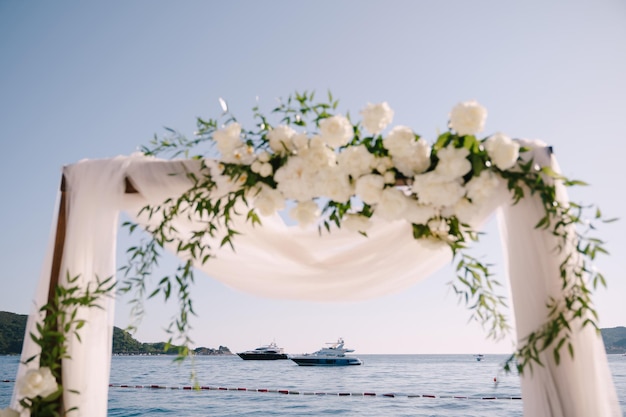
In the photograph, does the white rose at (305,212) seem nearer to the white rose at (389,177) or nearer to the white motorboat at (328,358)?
the white rose at (389,177)

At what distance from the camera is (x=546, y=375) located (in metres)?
1.95

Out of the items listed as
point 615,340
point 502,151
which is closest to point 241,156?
point 502,151

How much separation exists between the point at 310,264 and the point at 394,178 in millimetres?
640

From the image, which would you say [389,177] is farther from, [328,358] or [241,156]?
[328,358]

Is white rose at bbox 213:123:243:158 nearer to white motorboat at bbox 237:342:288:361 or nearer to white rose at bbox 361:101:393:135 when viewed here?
white rose at bbox 361:101:393:135

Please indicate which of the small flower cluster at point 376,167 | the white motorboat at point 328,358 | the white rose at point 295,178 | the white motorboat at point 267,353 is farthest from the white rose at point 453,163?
the white motorboat at point 267,353

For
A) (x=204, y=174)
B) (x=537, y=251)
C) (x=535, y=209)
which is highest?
(x=204, y=174)

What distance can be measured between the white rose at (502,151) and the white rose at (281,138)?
775 mm

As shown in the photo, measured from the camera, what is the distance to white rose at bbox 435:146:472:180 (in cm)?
176

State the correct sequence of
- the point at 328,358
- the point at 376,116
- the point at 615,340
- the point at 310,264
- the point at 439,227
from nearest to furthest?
1. the point at 376,116
2. the point at 439,227
3. the point at 310,264
4. the point at 328,358
5. the point at 615,340

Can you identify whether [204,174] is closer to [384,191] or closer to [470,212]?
[384,191]

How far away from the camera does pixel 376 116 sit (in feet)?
6.04

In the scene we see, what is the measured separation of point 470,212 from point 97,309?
5.24 ft

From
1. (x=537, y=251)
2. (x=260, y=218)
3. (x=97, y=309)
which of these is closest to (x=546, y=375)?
(x=537, y=251)
